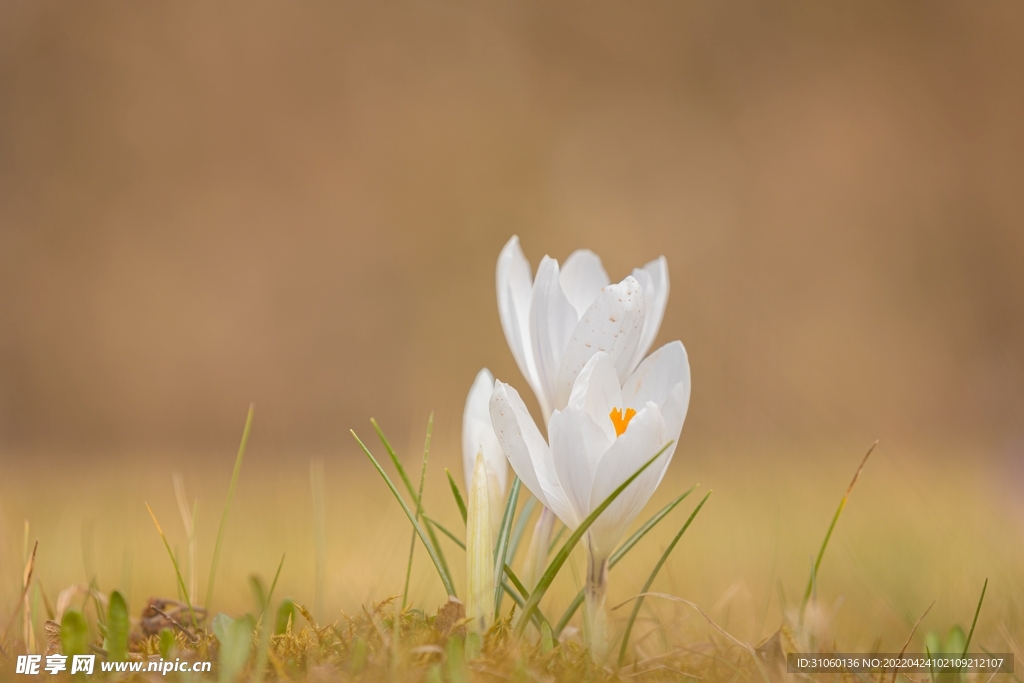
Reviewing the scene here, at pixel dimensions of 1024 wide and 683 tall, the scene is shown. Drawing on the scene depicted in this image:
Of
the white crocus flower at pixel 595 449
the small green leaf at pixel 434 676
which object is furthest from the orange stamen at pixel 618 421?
the small green leaf at pixel 434 676

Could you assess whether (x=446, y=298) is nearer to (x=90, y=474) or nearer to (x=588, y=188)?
(x=588, y=188)

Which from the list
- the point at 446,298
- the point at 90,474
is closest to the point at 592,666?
the point at 90,474

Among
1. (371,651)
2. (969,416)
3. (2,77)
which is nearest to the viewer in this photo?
(371,651)

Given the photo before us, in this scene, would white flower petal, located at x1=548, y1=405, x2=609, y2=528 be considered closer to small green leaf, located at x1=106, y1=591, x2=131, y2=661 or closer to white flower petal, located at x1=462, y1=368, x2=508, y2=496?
white flower petal, located at x1=462, y1=368, x2=508, y2=496

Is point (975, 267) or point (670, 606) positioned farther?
point (975, 267)

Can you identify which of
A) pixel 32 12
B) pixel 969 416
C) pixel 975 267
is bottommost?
pixel 969 416

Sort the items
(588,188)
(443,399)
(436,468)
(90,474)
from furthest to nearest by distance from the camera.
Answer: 1. (588,188)
2. (443,399)
3. (90,474)
4. (436,468)

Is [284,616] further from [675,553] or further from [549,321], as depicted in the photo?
[675,553]
